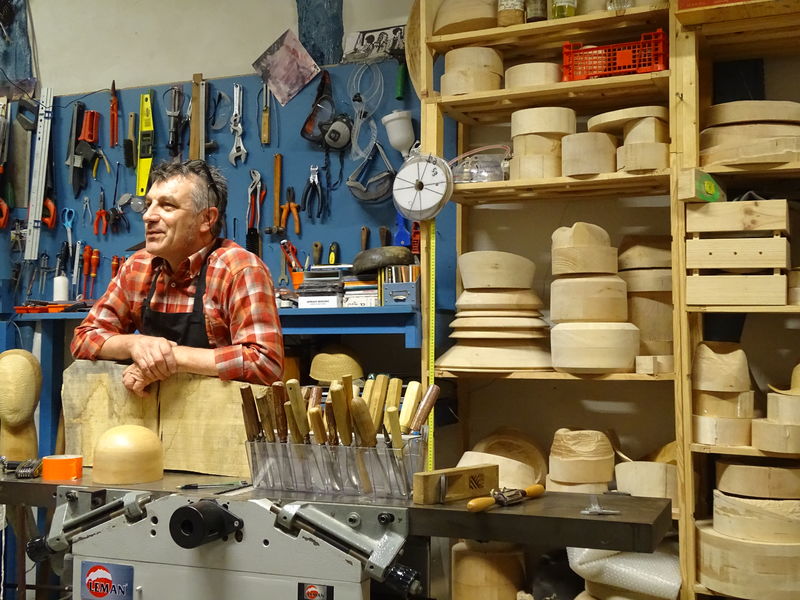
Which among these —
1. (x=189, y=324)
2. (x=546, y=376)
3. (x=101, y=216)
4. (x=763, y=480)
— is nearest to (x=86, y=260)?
(x=101, y=216)

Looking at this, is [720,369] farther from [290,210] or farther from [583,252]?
[290,210]

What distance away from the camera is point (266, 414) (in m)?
1.82

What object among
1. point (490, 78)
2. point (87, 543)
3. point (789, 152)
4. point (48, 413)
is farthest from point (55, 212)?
point (789, 152)

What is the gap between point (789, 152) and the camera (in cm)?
295

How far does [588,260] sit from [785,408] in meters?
0.80

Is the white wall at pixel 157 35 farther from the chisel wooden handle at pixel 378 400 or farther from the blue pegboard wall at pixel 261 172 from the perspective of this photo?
the chisel wooden handle at pixel 378 400

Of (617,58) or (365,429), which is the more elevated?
(617,58)

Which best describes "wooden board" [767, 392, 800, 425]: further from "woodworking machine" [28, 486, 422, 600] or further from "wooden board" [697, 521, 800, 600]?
"woodworking machine" [28, 486, 422, 600]

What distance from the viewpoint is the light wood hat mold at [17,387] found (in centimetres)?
353

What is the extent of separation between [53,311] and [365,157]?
1.58 m

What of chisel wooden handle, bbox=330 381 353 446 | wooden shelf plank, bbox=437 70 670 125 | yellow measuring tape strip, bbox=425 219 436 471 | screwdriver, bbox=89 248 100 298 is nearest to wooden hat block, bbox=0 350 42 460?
screwdriver, bbox=89 248 100 298

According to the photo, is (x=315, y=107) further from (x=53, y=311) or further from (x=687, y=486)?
(x=687, y=486)

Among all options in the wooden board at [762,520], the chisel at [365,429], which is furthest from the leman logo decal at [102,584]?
the wooden board at [762,520]

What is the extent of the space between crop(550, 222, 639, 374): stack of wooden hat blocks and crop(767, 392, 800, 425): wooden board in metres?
0.48
